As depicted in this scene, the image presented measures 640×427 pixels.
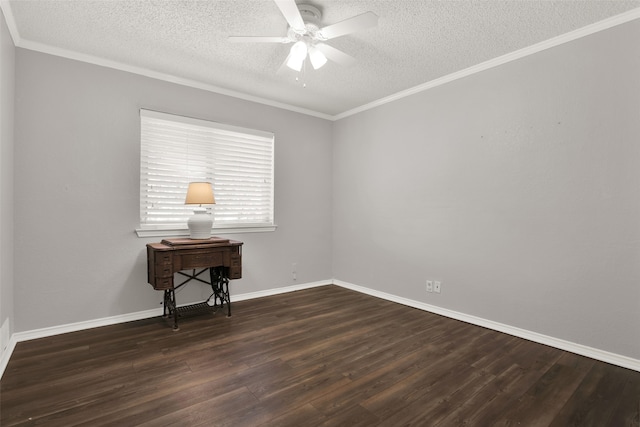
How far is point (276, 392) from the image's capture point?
193 centimetres

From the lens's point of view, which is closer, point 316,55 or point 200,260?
point 316,55

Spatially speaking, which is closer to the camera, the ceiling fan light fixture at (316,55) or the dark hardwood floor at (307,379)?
the dark hardwood floor at (307,379)

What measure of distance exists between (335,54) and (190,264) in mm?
2321

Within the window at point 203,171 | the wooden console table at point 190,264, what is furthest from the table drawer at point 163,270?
the window at point 203,171

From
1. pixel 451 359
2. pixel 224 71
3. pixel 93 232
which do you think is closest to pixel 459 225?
pixel 451 359

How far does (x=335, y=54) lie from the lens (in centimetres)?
249

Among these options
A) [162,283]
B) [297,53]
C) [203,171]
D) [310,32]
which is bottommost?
[162,283]

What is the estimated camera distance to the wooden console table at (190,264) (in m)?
2.89

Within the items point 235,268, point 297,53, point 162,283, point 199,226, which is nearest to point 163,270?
point 162,283

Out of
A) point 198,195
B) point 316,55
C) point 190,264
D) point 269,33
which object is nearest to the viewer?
point 316,55

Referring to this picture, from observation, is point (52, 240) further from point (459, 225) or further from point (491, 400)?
point (459, 225)

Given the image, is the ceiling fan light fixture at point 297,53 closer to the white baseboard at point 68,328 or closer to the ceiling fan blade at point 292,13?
the ceiling fan blade at point 292,13

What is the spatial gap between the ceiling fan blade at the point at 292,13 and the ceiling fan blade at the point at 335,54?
0.29 metres

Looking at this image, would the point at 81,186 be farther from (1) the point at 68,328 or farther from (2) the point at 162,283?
(1) the point at 68,328
